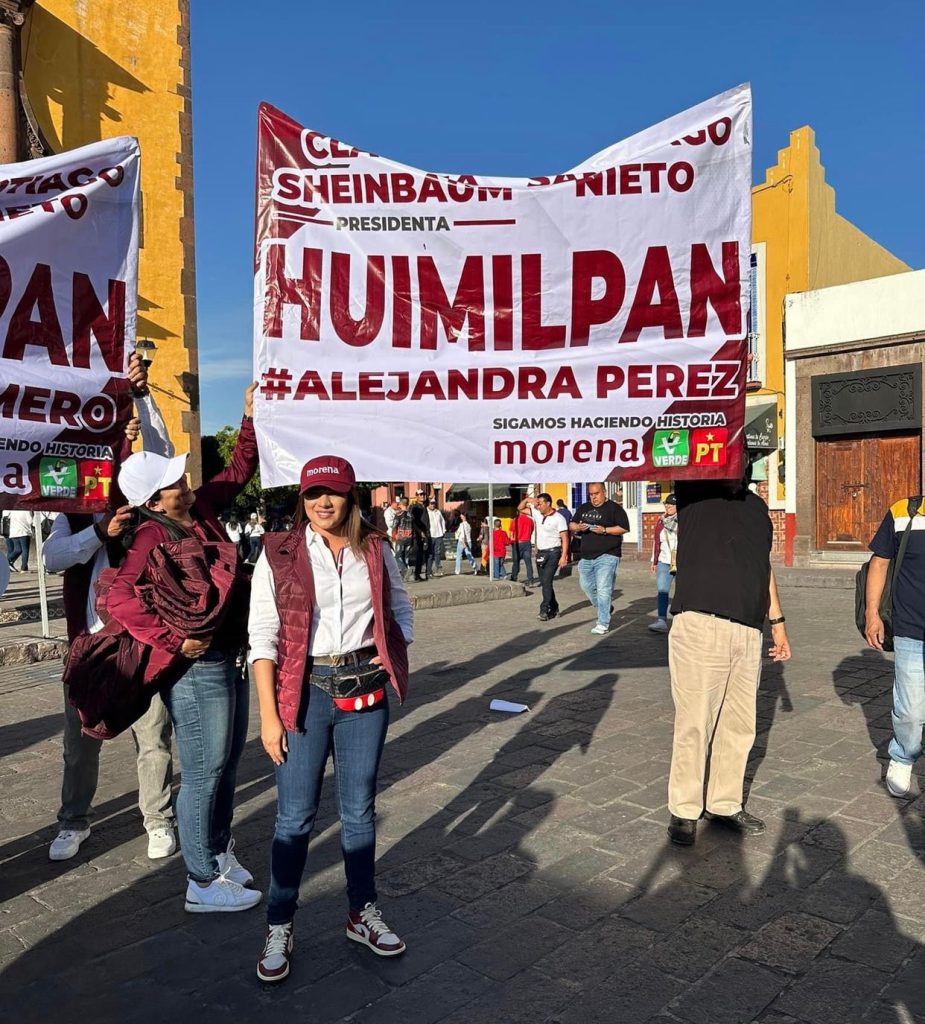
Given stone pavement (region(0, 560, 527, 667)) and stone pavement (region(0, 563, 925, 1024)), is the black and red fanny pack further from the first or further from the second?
stone pavement (region(0, 560, 527, 667))

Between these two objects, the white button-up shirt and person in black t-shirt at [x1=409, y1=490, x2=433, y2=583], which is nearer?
the white button-up shirt

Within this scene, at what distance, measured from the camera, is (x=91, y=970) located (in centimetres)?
307

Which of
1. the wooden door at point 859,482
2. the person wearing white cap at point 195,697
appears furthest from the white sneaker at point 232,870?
the wooden door at point 859,482

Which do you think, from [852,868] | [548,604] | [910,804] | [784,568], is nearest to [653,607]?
[548,604]

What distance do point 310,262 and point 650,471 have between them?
1.76 meters

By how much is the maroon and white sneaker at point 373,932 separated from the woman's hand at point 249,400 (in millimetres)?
2109

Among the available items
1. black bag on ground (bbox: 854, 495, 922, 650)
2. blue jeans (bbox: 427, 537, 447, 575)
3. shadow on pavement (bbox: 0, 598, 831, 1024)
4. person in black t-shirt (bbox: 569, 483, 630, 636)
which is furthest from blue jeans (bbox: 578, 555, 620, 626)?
blue jeans (bbox: 427, 537, 447, 575)

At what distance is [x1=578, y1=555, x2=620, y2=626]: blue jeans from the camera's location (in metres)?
10.6

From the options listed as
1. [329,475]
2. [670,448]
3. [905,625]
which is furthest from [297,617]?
[905,625]

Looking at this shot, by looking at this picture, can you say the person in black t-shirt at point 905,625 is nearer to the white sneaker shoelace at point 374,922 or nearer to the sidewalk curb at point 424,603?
the white sneaker shoelace at point 374,922

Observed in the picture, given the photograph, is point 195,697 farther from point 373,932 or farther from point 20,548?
point 20,548

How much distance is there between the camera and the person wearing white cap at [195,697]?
334cm

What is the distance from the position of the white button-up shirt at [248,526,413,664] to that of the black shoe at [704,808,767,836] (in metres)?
2.31

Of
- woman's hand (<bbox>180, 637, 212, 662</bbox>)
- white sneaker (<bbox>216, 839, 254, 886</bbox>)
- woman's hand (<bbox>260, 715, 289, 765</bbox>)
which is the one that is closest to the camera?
woman's hand (<bbox>260, 715, 289, 765</bbox>)
